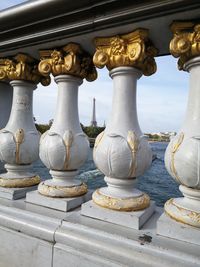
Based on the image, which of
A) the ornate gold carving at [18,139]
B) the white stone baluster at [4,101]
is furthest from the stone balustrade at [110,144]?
the white stone baluster at [4,101]

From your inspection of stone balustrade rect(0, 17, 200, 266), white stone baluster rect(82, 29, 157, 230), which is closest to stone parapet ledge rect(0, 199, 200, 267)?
→ stone balustrade rect(0, 17, 200, 266)

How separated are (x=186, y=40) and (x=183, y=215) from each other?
0.83m

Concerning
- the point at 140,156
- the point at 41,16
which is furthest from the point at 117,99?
the point at 41,16

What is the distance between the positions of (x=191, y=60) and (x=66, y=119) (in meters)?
0.81

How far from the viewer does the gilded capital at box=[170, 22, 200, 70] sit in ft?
4.03

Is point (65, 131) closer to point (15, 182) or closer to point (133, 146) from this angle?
point (133, 146)

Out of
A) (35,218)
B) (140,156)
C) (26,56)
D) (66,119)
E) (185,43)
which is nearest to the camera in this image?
(185,43)

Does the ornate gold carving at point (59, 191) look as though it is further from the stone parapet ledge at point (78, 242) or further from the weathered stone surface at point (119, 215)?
the weathered stone surface at point (119, 215)

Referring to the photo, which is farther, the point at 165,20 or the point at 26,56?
the point at 26,56

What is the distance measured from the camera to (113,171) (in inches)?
53.7

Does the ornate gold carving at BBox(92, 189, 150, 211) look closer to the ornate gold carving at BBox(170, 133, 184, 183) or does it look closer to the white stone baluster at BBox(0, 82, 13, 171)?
the ornate gold carving at BBox(170, 133, 184, 183)

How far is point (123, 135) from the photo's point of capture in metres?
1.37

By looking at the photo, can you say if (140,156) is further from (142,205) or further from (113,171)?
(142,205)

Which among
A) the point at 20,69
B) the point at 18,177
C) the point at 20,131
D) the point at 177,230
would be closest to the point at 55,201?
the point at 18,177
